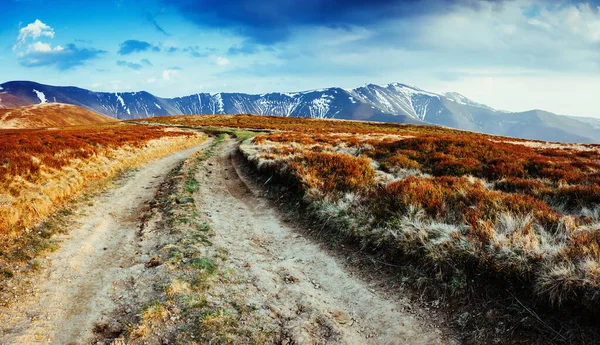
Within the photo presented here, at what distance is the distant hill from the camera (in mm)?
116125

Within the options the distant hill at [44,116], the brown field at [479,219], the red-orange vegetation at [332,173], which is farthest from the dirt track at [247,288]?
the distant hill at [44,116]

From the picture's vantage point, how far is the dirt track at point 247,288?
486 centimetres

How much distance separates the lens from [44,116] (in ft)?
452

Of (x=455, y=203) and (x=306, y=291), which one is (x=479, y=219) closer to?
(x=455, y=203)

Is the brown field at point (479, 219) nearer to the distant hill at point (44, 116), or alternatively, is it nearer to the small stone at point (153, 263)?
the small stone at point (153, 263)

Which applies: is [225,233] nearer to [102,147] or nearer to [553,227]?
[553,227]

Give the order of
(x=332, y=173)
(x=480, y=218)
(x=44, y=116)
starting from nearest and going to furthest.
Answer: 1. (x=480, y=218)
2. (x=332, y=173)
3. (x=44, y=116)

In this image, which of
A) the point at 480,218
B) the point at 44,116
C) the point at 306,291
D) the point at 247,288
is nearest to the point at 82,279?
the point at 247,288

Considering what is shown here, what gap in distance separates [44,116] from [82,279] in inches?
6964

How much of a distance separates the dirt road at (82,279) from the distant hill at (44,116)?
14025cm

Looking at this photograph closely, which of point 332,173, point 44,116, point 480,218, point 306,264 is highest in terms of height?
point 44,116

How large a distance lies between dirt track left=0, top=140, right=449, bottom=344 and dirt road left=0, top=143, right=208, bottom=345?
2cm

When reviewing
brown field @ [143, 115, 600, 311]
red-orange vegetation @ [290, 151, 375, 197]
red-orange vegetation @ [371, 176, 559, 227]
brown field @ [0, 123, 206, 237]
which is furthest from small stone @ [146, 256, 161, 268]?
red-orange vegetation @ [290, 151, 375, 197]

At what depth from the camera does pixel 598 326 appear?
4.14m
